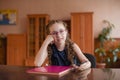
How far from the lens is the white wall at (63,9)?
550 centimetres

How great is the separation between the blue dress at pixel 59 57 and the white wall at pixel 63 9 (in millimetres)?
3929

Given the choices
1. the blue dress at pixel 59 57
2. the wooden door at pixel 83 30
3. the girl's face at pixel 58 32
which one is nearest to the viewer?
the girl's face at pixel 58 32

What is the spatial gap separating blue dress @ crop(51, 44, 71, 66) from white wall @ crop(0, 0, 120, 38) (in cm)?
393

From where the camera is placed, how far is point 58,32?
1563 mm

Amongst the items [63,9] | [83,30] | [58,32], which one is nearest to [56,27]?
[58,32]

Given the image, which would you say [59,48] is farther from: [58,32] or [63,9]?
[63,9]

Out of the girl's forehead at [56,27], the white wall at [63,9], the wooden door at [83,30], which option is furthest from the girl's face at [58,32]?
the white wall at [63,9]

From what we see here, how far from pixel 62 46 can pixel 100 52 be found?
3.69 meters

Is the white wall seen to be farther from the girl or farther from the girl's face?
the girl's face

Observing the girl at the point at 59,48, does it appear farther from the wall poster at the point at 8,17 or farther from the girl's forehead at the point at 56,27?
the wall poster at the point at 8,17

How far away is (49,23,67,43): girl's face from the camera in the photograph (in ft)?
5.14

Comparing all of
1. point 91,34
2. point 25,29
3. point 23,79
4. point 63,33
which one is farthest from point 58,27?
point 25,29

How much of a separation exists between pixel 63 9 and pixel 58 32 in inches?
171

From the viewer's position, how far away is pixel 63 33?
1.58 m
